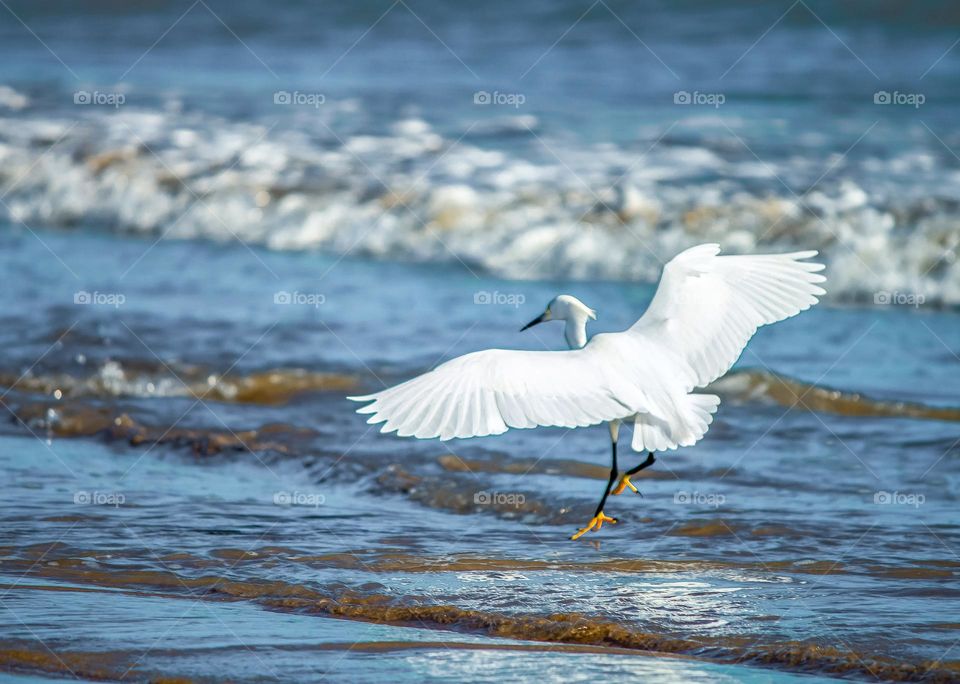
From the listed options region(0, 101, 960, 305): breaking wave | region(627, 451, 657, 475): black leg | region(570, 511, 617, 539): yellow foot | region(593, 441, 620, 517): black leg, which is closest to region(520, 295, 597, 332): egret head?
region(593, 441, 620, 517): black leg

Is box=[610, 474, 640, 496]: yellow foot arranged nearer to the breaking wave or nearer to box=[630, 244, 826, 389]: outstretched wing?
box=[630, 244, 826, 389]: outstretched wing

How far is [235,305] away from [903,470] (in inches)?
180

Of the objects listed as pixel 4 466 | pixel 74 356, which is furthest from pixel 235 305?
pixel 4 466

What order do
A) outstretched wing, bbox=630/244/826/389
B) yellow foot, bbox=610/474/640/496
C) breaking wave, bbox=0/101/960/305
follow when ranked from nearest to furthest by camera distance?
outstretched wing, bbox=630/244/826/389 → yellow foot, bbox=610/474/640/496 → breaking wave, bbox=0/101/960/305

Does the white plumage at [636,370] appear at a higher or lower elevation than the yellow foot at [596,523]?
higher

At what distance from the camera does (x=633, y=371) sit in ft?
15.8

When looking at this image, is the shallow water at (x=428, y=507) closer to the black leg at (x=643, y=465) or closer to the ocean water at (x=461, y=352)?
the ocean water at (x=461, y=352)

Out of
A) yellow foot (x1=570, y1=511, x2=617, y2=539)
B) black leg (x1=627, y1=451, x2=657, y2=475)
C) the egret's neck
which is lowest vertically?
yellow foot (x1=570, y1=511, x2=617, y2=539)

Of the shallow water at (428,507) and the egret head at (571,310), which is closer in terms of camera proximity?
the shallow water at (428,507)

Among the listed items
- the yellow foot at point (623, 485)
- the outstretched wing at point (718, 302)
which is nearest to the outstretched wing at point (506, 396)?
the outstretched wing at point (718, 302)

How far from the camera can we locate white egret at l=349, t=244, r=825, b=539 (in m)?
4.42

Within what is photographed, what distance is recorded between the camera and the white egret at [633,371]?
4.42 m

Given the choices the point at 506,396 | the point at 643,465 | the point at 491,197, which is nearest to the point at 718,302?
the point at 643,465

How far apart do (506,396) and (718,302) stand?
3.91 feet
